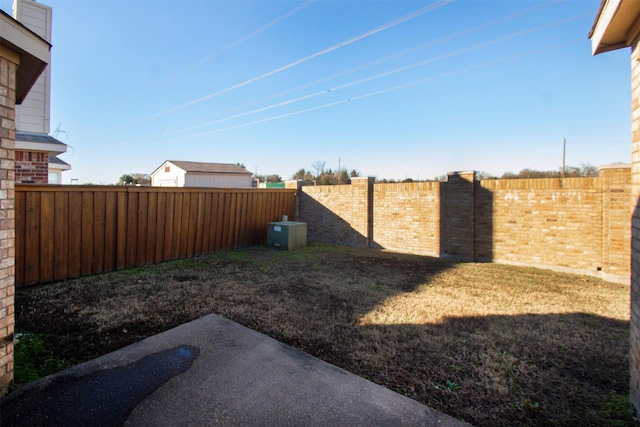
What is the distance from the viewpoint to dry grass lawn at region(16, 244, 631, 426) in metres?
2.55

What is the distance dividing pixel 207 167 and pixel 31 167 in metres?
20.3

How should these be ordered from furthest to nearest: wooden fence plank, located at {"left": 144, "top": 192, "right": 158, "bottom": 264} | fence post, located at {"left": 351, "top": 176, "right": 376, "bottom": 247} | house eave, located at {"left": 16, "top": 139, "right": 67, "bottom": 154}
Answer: fence post, located at {"left": 351, "top": 176, "right": 376, "bottom": 247} < wooden fence plank, located at {"left": 144, "top": 192, "right": 158, "bottom": 264} < house eave, located at {"left": 16, "top": 139, "right": 67, "bottom": 154}

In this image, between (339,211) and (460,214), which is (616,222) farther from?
(339,211)

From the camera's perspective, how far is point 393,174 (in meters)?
30.0

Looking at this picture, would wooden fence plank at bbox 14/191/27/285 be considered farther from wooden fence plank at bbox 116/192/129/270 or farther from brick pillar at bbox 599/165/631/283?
brick pillar at bbox 599/165/631/283

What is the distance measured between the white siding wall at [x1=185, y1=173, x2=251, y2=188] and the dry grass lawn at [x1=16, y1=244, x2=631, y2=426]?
18.2 meters

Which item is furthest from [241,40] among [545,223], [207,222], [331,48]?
[545,223]

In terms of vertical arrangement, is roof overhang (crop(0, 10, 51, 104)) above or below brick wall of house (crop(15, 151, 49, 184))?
above

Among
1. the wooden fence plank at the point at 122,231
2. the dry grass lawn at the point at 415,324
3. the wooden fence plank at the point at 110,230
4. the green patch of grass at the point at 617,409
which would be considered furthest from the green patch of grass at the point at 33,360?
the green patch of grass at the point at 617,409

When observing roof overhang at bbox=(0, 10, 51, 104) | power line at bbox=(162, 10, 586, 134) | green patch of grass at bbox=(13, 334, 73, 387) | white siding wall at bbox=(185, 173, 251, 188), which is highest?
power line at bbox=(162, 10, 586, 134)

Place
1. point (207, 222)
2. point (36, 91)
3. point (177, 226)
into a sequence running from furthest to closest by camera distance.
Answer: point (207, 222) → point (177, 226) → point (36, 91)

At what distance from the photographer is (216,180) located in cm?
2531

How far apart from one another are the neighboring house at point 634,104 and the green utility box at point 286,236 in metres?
8.12

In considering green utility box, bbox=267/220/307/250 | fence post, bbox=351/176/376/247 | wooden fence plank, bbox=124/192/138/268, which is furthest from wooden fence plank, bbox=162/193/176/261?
fence post, bbox=351/176/376/247
